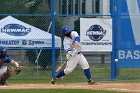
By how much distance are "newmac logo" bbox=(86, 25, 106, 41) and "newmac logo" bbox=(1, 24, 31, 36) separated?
2.22 metres

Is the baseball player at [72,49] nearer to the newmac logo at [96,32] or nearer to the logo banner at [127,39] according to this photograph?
the newmac logo at [96,32]

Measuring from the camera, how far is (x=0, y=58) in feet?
53.4

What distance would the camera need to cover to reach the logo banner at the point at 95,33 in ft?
62.6

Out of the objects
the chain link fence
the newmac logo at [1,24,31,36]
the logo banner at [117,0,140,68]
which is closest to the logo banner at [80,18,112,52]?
the chain link fence

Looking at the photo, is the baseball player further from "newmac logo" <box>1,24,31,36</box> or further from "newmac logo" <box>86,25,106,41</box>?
"newmac logo" <box>1,24,31,36</box>

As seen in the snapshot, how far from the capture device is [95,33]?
19109 mm

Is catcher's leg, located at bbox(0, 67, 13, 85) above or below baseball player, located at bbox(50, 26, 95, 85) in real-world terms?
below

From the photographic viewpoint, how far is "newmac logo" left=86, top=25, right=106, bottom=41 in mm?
19109

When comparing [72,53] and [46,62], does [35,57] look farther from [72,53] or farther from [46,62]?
[72,53]

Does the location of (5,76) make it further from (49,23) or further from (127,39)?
(127,39)

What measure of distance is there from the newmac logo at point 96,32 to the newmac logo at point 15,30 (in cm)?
222

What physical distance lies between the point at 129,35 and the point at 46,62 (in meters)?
3.42

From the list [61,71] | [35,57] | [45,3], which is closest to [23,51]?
[35,57]

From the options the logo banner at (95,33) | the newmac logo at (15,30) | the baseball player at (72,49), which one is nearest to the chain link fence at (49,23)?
the logo banner at (95,33)
